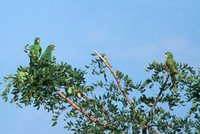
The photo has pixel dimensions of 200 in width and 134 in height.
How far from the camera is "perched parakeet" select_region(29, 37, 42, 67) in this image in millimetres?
9328

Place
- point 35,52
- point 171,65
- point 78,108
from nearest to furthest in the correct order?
point 171,65 < point 78,108 < point 35,52

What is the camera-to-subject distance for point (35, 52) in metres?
9.51

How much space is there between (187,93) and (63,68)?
7.30 feet

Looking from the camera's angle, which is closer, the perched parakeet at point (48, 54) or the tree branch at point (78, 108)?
the tree branch at point (78, 108)

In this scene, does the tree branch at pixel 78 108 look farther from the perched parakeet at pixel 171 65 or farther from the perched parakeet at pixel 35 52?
the perched parakeet at pixel 171 65

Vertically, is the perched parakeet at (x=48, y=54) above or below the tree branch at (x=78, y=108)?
above

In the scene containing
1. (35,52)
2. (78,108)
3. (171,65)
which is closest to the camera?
(171,65)

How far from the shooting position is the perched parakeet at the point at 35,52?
933cm

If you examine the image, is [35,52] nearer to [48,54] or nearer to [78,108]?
[48,54]

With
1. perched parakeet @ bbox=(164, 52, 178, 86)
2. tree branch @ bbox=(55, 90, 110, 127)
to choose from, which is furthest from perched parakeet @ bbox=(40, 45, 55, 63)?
perched parakeet @ bbox=(164, 52, 178, 86)

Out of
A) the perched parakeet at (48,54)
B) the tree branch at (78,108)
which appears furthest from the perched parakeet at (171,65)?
the perched parakeet at (48,54)

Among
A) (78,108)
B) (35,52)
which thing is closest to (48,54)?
(35,52)

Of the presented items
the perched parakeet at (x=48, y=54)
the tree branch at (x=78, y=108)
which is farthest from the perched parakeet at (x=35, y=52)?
the tree branch at (x=78, y=108)

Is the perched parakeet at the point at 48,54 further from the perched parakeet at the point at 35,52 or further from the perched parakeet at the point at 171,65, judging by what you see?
the perched parakeet at the point at 171,65
